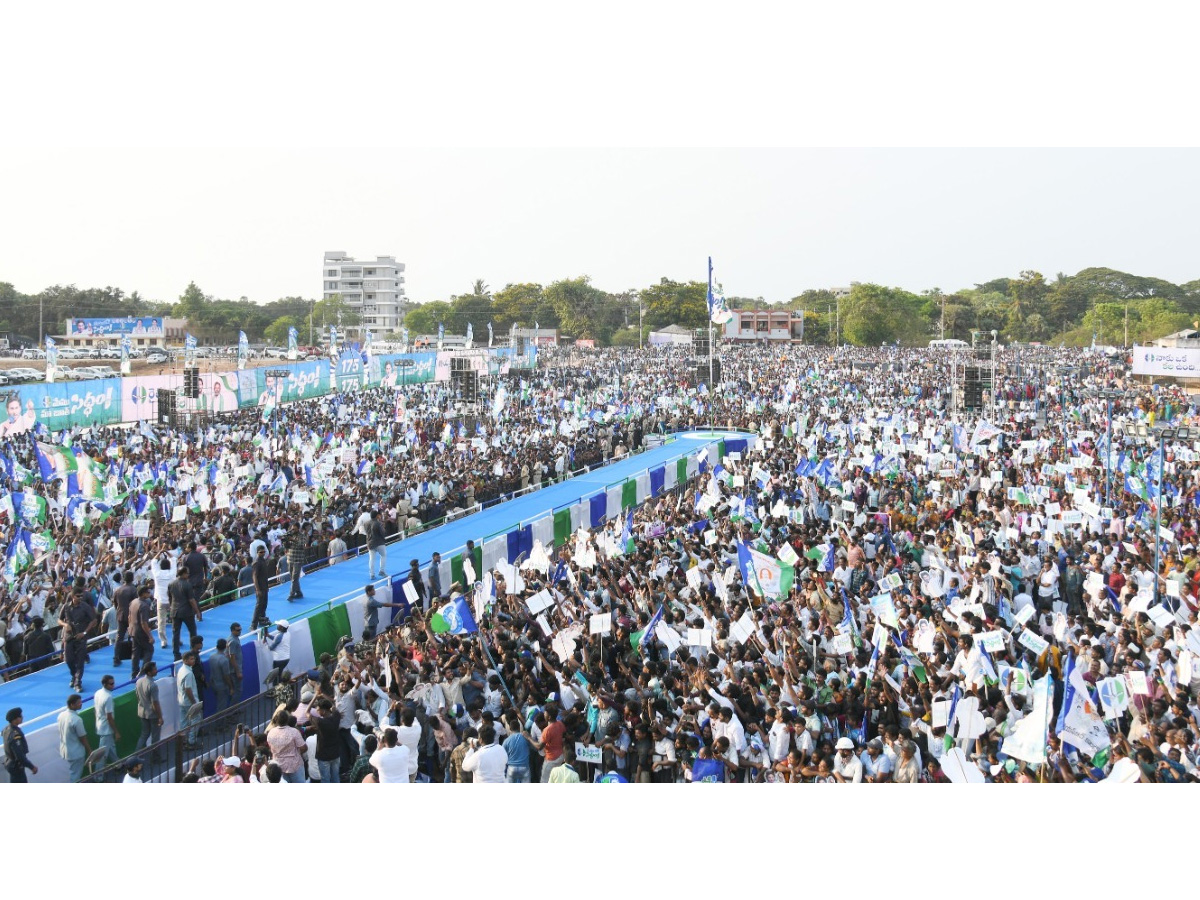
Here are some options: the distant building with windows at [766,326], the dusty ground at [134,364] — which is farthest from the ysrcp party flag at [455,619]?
the distant building with windows at [766,326]

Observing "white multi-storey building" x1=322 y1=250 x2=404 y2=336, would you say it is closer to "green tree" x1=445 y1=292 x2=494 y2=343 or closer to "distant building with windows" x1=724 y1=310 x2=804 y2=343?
"green tree" x1=445 y1=292 x2=494 y2=343

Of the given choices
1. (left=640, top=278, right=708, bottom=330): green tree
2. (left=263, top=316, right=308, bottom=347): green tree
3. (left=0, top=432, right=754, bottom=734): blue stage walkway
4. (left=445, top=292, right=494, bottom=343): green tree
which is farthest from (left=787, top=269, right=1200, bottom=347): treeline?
(left=0, top=432, right=754, bottom=734): blue stage walkway

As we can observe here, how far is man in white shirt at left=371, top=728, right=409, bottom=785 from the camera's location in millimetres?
7238

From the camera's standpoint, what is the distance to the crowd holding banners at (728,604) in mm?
7473

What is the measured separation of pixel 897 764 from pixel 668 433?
91.7 ft

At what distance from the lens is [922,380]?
43875 mm

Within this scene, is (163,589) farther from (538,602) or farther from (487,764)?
(487,764)

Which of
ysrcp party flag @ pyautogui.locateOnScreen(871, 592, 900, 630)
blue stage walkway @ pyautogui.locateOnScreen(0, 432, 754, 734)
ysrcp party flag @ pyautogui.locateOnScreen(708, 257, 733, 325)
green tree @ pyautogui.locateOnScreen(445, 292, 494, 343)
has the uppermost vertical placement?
green tree @ pyautogui.locateOnScreen(445, 292, 494, 343)

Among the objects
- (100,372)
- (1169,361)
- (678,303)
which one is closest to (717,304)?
(1169,361)

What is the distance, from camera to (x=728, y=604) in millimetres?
11000

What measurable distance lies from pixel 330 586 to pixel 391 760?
8.37m

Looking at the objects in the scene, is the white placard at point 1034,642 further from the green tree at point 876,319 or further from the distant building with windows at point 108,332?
the green tree at point 876,319

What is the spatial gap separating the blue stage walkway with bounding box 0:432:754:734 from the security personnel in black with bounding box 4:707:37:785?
725 mm

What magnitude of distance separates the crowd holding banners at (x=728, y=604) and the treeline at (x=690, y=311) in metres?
57.3
